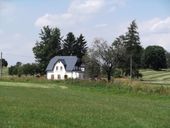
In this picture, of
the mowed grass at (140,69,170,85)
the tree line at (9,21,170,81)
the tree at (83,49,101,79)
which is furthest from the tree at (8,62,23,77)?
the mowed grass at (140,69,170,85)

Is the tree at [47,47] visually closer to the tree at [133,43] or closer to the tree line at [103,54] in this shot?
the tree line at [103,54]

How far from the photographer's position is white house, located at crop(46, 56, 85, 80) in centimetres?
14188

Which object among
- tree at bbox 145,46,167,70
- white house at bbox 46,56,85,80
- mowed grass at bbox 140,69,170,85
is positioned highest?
tree at bbox 145,46,167,70

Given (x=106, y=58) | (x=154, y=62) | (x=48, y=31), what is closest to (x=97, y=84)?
(x=106, y=58)

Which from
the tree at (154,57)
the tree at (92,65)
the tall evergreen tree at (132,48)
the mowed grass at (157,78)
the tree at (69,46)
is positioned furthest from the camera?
the tree at (154,57)

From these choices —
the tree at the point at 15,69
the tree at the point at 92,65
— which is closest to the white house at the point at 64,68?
the tree at the point at 15,69

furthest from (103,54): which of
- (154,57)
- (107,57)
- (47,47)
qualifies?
(154,57)

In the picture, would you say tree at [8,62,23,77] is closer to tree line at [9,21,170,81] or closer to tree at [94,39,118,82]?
tree line at [9,21,170,81]

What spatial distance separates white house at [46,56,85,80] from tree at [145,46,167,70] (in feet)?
163

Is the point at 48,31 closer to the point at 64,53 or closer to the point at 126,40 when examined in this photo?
the point at 64,53

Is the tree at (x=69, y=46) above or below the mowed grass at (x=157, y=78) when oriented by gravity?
above

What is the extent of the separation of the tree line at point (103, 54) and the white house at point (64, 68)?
3108 millimetres

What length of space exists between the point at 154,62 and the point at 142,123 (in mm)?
172950

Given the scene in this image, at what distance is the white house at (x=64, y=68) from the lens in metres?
142
